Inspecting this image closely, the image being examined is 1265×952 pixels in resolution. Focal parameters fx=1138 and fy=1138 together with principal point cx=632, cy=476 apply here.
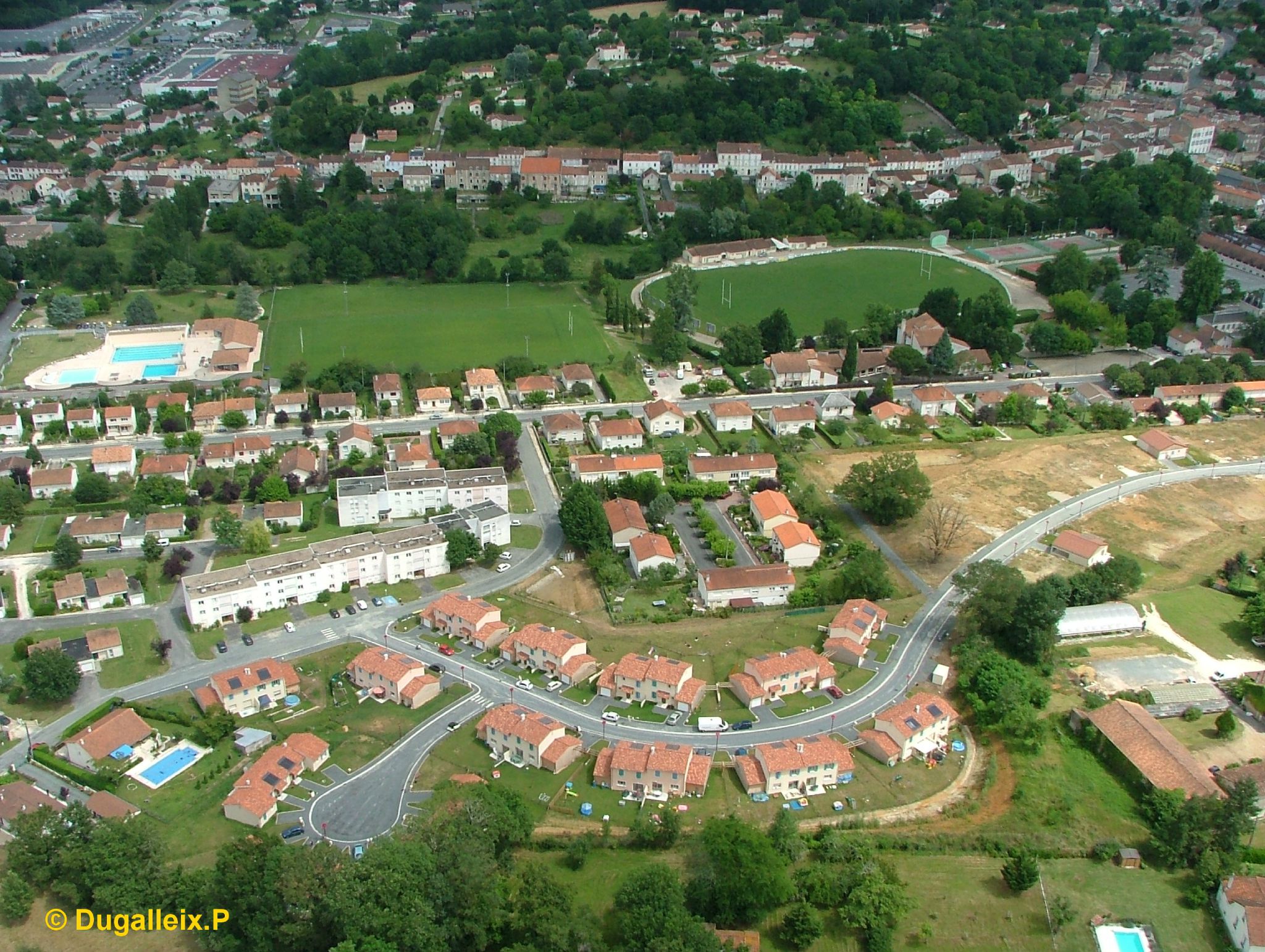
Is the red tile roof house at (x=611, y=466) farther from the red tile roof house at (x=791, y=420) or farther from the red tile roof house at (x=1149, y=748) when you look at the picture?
the red tile roof house at (x=1149, y=748)

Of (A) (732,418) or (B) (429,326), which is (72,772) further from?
(B) (429,326)

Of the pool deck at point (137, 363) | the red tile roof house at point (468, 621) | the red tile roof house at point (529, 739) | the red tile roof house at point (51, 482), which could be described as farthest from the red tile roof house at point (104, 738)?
the pool deck at point (137, 363)

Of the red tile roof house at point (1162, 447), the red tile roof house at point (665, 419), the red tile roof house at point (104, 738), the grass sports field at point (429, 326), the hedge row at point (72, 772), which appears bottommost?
the grass sports field at point (429, 326)

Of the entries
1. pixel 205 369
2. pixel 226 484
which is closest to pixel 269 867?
pixel 226 484

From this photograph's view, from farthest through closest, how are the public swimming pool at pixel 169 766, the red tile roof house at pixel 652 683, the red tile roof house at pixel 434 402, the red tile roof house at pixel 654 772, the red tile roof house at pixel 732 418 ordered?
Result: 1. the red tile roof house at pixel 434 402
2. the red tile roof house at pixel 732 418
3. the red tile roof house at pixel 652 683
4. the public swimming pool at pixel 169 766
5. the red tile roof house at pixel 654 772

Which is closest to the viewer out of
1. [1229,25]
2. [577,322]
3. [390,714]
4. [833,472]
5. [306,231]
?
[390,714]

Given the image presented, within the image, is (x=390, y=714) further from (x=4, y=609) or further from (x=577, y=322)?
(x=577, y=322)
